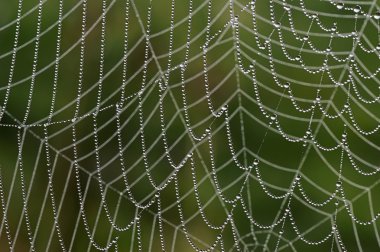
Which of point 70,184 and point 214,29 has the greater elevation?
point 214,29

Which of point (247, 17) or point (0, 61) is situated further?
point (0, 61)

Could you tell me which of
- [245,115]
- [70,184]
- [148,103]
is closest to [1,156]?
[70,184]

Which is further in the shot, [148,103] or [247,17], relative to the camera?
[148,103]

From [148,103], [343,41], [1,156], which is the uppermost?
[343,41]

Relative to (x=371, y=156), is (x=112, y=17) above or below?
above

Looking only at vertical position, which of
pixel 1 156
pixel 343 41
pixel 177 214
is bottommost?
pixel 177 214

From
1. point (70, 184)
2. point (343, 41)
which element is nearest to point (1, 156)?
point (70, 184)

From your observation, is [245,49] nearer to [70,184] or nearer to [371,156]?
[371,156]

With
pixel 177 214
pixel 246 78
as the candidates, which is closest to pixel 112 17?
pixel 246 78

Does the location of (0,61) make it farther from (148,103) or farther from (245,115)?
(245,115)
